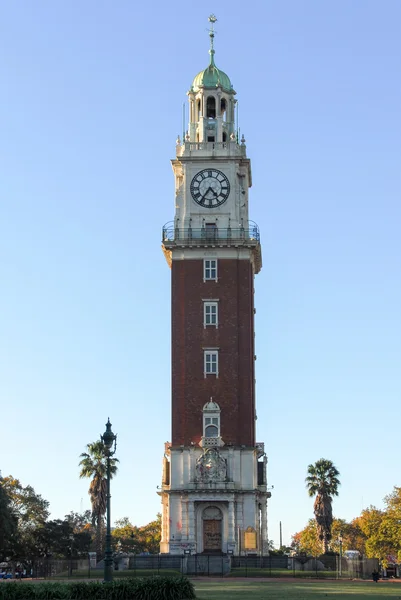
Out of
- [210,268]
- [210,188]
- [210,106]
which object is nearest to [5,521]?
[210,268]

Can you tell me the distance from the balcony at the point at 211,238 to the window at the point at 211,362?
8.85 meters

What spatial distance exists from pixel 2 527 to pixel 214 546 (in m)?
16.3

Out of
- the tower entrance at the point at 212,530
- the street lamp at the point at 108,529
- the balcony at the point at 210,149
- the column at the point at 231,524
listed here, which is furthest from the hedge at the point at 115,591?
the balcony at the point at 210,149

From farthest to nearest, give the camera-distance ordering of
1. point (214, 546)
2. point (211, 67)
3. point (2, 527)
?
point (211, 67) < point (214, 546) < point (2, 527)

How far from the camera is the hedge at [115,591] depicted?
36.9m

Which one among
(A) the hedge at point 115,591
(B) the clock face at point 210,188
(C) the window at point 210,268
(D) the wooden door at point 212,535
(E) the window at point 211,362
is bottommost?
(A) the hedge at point 115,591

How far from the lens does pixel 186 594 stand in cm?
3722

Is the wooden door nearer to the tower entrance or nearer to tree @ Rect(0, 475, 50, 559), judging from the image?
the tower entrance

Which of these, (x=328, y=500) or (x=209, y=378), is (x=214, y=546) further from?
(x=328, y=500)

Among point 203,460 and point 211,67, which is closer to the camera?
point 203,460

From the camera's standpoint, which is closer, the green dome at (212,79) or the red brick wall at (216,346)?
the red brick wall at (216,346)

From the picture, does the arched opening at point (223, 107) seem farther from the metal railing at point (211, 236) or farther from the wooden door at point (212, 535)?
the wooden door at point (212, 535)

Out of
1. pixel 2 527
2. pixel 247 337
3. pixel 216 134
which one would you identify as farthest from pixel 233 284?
pixel 2 527

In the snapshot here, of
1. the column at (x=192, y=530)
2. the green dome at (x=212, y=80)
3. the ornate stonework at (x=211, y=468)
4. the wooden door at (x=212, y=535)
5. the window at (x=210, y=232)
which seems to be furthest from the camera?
the green dome at (x=212, y=80)
